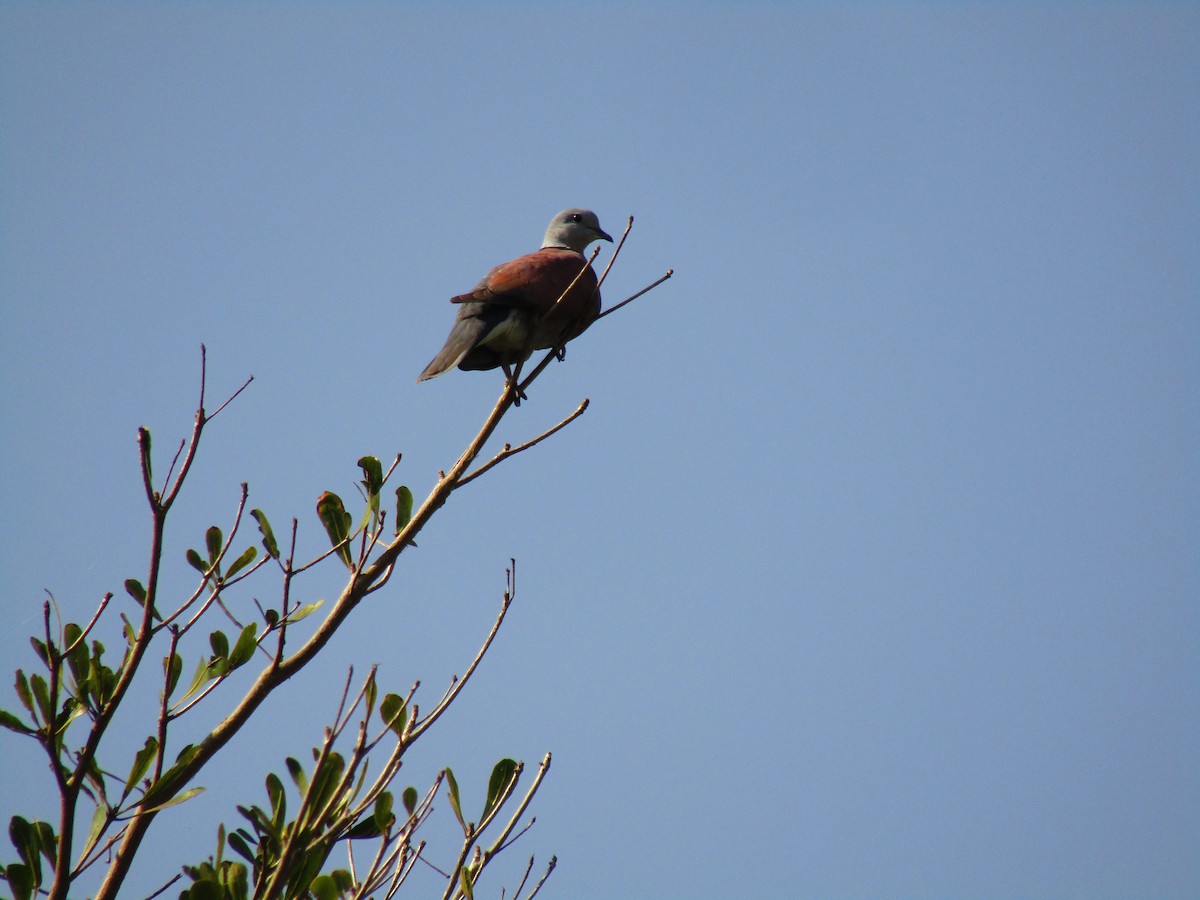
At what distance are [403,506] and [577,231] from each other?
13.2ft

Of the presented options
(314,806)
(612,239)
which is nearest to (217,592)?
(314,806)

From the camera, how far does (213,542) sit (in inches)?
107

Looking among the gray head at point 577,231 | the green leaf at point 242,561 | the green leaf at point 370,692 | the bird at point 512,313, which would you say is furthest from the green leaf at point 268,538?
the gray head at point 577,231

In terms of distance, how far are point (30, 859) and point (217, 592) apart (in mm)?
690

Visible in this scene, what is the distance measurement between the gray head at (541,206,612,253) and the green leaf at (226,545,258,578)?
13.7 feet

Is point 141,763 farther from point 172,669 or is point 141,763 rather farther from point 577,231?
point 577,231

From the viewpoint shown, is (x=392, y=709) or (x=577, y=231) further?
(x=577, y=231)

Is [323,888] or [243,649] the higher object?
[243,649]

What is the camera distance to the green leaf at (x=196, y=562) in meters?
2.67

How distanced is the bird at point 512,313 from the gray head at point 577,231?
1590 mm

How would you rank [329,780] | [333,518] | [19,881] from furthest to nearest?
1. [333,518]
2. [329,780]
3. [19,881]

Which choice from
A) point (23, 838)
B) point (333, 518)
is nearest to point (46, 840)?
point (23, 838)

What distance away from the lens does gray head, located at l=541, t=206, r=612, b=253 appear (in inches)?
258

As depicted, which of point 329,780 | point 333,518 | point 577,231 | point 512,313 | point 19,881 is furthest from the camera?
point 577,231
